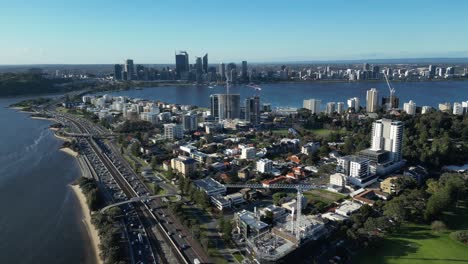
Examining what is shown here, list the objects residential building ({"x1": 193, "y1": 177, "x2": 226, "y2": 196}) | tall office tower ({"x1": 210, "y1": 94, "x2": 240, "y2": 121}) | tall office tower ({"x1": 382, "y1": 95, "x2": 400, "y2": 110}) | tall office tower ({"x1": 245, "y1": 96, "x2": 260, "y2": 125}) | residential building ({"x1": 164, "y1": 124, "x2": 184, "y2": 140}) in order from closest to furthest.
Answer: residential building ({"x1": 193, "y1": 177, "x2": 226, "y2": 196})
residential building ({"x1": 164, "y1": 124, "x2": 184, "y2": 140})
tall office tower ({"x1": 245, "y1": 96, "x2": 260, "y2": 125})
tall office tower ({"x1": 210, "y1": 94, "x2": 240, "y2": 121})
tall office tower ({"x1": 382, "y1": 95, "x2": 400, "y2": 110})

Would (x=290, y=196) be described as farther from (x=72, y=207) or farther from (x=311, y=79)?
(x=311, y=79)

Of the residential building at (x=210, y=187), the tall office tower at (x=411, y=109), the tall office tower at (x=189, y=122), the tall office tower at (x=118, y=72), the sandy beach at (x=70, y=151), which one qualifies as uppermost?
the tall office tower at (x=118, y=72)

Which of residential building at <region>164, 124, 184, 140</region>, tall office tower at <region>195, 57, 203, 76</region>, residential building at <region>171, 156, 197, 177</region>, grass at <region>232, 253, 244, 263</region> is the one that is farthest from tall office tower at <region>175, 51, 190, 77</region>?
grass at <region>232, 253, 244, 263</region>

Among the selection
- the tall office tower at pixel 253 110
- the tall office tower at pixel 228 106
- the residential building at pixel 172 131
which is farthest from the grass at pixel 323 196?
the tall office tower at pixel 228 106

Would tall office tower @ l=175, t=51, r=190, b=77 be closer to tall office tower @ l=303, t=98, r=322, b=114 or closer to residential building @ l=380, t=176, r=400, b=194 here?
tall office tower @ l=303, t=98, r=322, b=114

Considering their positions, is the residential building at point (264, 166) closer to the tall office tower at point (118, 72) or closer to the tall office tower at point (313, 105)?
the tall office tower at point (313, 105)

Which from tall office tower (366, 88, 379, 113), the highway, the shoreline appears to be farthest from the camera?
tall office tower (366, 88, 379, 113)

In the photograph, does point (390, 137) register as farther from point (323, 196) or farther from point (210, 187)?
point (210, 187)
